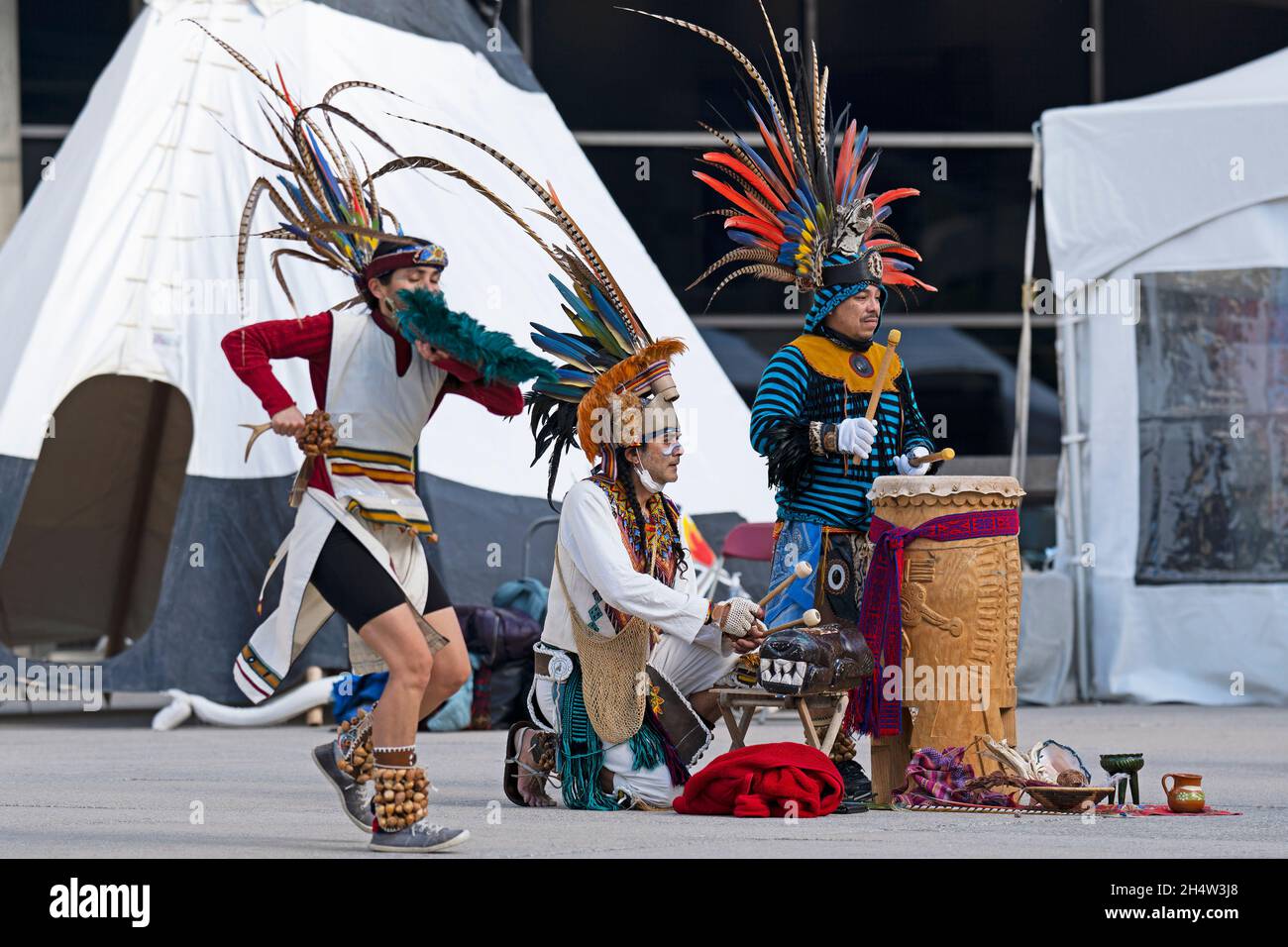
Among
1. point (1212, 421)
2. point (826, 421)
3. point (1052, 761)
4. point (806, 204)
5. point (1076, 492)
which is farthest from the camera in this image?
point (1076, 492)

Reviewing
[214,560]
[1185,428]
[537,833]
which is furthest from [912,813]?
[1185,428]

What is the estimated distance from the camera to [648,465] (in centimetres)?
574

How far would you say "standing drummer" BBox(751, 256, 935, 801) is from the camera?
5984 mm

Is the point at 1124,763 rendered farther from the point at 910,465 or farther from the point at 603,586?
the point at 603,586

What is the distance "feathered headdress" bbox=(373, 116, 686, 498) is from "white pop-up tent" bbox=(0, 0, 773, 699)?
3.70 m

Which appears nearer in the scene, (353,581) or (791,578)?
(353,581)

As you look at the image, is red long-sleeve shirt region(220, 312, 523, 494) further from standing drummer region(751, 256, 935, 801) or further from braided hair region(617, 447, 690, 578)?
standing drummer region(751, 256, 935, 801)

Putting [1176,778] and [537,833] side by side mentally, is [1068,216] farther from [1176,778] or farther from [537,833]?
[537,833]

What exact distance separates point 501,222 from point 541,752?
Result: 545 centimetres

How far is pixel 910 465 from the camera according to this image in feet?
19.9

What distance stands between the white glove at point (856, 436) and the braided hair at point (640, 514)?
51cm

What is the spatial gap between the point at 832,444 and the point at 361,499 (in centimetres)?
160

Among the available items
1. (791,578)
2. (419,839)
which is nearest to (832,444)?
(791,578)

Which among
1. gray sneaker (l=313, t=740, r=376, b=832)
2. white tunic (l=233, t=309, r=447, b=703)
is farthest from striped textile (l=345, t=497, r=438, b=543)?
gray sneaker (l=313, t=740, r=376, b=832)
